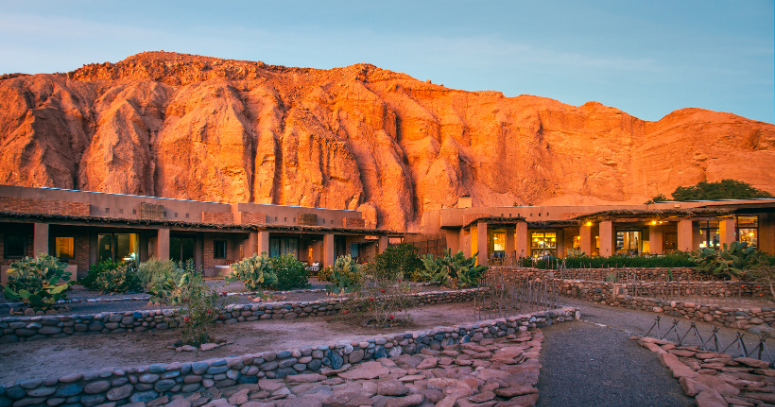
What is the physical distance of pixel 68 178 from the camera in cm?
4325

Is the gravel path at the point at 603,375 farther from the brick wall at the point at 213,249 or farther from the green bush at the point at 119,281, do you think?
the brick wall at the point at 213,249

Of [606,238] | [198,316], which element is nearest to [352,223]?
[606,238]

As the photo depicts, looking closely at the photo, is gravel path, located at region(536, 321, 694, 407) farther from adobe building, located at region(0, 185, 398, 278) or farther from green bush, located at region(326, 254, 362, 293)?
adobe building, located at region(0, 185, 398, 278)

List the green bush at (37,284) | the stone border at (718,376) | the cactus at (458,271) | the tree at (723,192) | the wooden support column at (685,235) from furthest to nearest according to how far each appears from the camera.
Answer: the tree at (723,192)
the wooden support column at (685,235)
the cactus at (458,271)
the green bush at (37,284)
the stone border at (718,376)

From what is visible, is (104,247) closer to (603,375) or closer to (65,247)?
(65,247)

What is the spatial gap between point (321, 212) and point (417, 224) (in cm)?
2459

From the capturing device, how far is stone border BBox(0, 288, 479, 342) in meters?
8.04

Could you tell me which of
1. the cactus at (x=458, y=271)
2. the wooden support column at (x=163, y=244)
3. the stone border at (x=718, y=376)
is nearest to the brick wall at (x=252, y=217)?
the wooden support column at (x=163, y=244)

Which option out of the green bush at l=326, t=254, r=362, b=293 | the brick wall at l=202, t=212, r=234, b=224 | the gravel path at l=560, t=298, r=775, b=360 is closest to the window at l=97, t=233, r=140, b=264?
the brick wall at l=202, t=212, r=234, b=224

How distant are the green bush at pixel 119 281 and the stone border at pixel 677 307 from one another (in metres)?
15.1

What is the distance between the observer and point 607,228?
77.3 feet

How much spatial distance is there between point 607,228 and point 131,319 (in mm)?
22499

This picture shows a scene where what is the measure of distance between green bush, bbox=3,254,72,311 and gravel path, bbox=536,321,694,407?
10056 mm

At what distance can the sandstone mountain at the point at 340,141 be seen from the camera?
45562 millimetres
